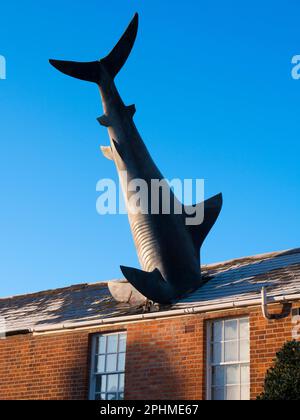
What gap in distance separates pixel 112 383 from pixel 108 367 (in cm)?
35

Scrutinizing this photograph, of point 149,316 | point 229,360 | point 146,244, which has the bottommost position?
point 229,360

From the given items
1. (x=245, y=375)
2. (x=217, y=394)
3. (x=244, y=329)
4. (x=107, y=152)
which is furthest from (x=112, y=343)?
(x=107, y=152)

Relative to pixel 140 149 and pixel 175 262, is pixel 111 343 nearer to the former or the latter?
pixel 175 262

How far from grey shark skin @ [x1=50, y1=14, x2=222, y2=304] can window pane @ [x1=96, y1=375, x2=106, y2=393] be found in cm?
192

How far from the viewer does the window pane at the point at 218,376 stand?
45.5ft

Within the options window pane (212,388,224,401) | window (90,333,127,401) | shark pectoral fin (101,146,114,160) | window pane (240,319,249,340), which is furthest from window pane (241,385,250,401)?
shark pectoral fin (101,146,114,160)

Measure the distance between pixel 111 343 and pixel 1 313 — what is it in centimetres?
523

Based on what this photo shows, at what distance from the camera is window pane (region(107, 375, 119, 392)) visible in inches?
604

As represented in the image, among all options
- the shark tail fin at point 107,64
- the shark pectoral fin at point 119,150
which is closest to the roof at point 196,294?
the shark pectoral fin at point 119,150

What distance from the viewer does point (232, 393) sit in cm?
A: 1364

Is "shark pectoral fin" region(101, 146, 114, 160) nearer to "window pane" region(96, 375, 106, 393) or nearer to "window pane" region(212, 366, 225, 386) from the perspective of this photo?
"window pane" region(96, 375, 106, 393)

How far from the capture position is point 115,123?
58.6 ft

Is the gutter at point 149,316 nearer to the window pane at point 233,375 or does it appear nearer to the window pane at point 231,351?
the window pane at point 231,351

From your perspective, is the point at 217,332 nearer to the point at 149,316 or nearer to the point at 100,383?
the point at 149,316
